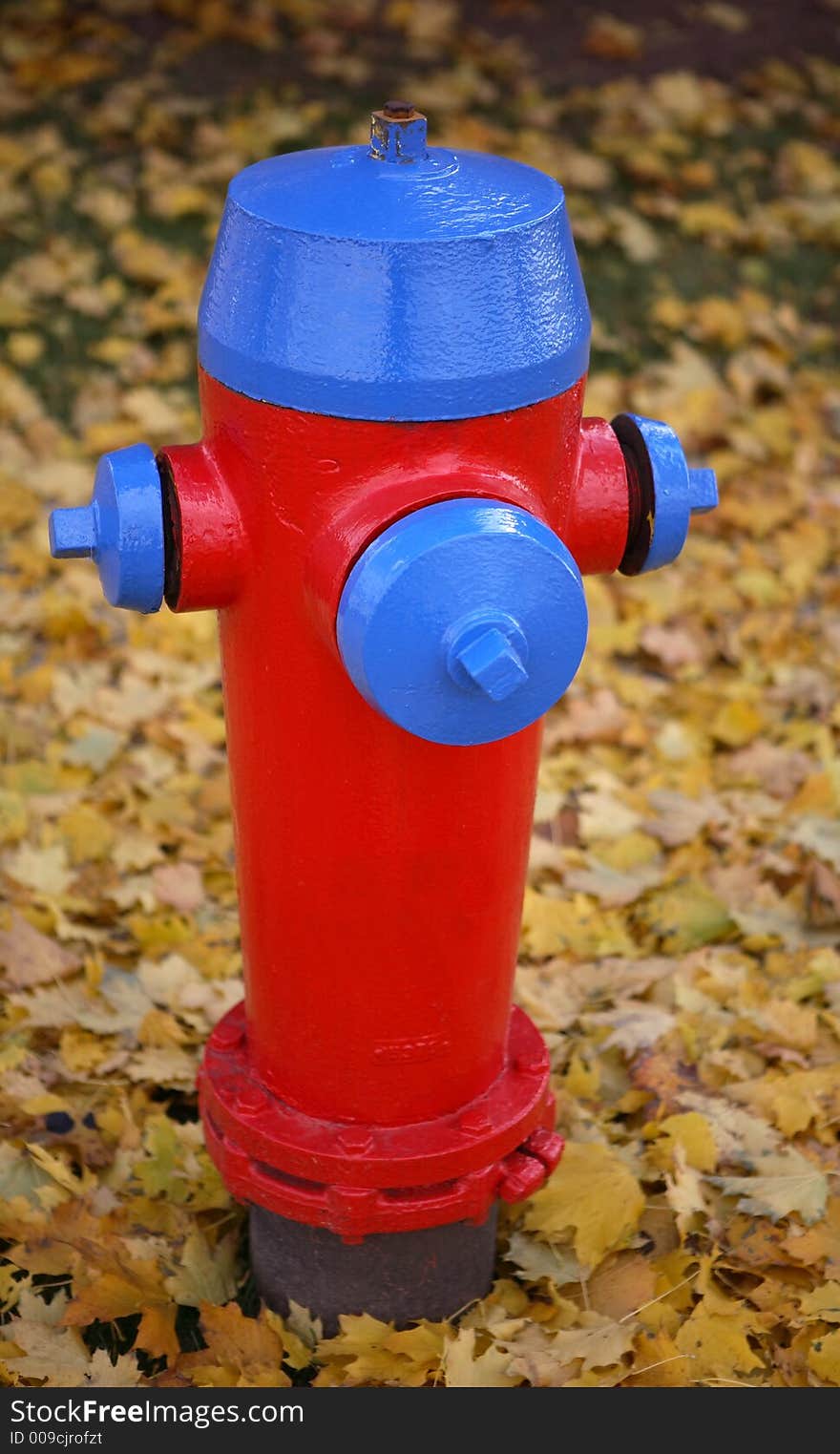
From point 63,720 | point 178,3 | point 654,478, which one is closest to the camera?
point 654,478

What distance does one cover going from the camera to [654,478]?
6.01 feet

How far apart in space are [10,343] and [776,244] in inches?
105

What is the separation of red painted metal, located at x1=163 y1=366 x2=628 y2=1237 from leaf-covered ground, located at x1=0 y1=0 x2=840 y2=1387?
0.28 meters

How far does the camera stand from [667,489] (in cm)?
183

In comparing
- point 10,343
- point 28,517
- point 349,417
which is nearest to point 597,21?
point 10,343

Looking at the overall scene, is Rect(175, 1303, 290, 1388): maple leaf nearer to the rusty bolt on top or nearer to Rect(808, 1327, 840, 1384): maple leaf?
Rect(808, 1327, 840, 1384): maple leaf

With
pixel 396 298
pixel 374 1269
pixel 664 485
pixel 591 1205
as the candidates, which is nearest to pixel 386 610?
pixel 396 298

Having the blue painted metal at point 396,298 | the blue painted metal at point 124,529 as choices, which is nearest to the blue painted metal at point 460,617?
the blue painted metal at point 396,298

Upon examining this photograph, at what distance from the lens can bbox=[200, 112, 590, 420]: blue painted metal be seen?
1564mm

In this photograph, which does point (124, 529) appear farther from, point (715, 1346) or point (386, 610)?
point (715, 1346)

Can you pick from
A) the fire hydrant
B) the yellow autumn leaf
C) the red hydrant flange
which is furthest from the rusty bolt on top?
the yellow autumn leaf

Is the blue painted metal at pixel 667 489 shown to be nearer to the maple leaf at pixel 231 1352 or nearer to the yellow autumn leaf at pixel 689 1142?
the yellow autumn leaf at pixel 689 1142
